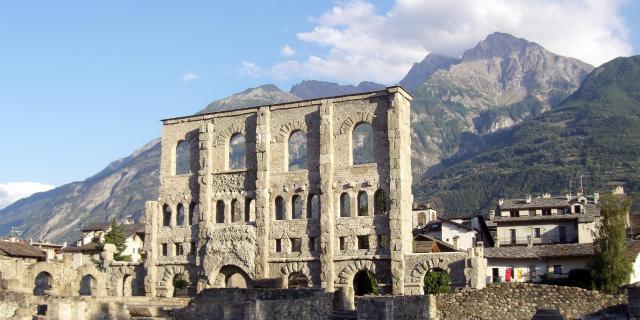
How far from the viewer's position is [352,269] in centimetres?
4338

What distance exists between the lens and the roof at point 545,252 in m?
49.8

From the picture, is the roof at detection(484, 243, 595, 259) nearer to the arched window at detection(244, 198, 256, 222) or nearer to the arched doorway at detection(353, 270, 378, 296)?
the arched doorway at detection(353, 270, 378, 296)

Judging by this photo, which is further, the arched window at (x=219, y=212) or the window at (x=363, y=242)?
the arched window at (x=219, y=212)

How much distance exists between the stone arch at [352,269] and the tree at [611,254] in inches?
508

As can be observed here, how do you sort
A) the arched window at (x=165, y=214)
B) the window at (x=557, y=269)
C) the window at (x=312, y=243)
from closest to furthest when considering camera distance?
1. the window at (x=312, y=243)
2. the arched window at (x=165, y=214)
3. the window at (x=557, y=269)

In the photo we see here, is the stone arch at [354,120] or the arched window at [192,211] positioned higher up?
the stone arch at [354,120]

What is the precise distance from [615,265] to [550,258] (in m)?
8.99

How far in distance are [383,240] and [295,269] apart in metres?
5.74

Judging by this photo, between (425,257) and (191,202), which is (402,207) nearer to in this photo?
(425,257)

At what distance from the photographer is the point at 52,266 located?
2062 inches

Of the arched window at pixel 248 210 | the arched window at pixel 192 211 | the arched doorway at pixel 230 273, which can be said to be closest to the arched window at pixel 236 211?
the arched window at pixel 248 210

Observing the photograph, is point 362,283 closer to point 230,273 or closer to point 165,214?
point 230,273

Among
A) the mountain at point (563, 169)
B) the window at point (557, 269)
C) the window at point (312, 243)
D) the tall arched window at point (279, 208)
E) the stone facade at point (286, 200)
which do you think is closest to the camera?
the stone facade at point (286, 200)

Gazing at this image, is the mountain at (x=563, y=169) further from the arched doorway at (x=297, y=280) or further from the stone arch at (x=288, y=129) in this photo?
the stone arch at (x=288, y=129)
